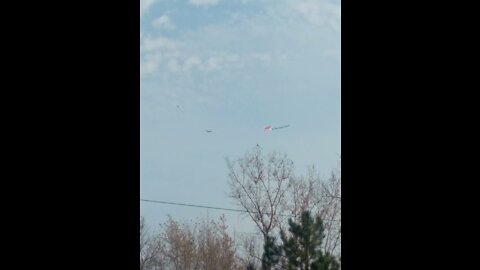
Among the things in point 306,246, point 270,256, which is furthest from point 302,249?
point 270,256

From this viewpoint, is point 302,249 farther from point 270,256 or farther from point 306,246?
point 270,256

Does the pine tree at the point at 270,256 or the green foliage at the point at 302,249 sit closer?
the green foliage at the point at 302,249

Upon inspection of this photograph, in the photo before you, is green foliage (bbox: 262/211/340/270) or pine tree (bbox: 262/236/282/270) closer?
green foliage (bbox: 262/211/340/270)

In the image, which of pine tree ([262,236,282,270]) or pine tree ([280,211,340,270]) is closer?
pine tree ([280,211,340,270])

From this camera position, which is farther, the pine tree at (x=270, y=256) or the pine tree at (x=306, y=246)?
the pine tree at (x=270, y=256)
